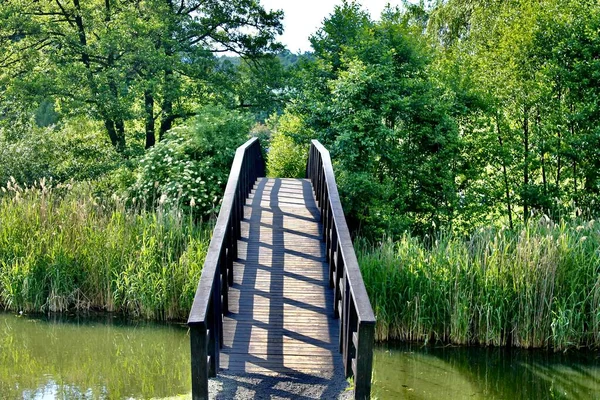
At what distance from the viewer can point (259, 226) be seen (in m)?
9.52

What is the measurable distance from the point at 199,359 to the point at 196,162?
350 inches

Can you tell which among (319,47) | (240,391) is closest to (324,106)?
(319,47)

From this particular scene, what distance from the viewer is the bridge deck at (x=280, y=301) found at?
5902 millimetres

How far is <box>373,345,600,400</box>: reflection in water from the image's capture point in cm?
789

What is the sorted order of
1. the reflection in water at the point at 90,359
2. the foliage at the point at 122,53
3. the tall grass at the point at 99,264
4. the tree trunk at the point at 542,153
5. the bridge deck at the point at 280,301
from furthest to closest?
the foliage at the point at 122,53 < the tree trunk at the point at 542,153 < the tall grass at the point at 99,264 < the reflection in water at the point at 90,359 < the bridge deck at the point at 280,301

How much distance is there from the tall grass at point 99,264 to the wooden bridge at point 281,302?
141cm

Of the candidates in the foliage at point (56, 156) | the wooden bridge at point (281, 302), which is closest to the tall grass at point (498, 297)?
the wooden bridge at point (281, 302)

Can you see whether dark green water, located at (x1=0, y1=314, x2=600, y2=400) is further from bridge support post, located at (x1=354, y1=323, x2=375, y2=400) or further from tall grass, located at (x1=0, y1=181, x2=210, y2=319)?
bridge support post, located at (x1=354, y1=323, x2=375, y2=400)

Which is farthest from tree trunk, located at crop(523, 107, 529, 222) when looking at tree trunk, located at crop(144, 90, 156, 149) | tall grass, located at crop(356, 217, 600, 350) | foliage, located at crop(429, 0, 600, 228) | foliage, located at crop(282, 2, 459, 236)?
tree trunk, located at crop(144, 90, 156, 149)

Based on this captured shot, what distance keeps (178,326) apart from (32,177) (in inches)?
315

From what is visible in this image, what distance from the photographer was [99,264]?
1017 centimetres

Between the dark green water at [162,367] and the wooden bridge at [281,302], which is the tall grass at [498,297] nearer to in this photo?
the dark green water at [162,367]

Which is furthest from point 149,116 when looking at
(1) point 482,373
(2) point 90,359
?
(1) point 482,373

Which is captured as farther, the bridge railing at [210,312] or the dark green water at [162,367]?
the dark green water at [162,367]
